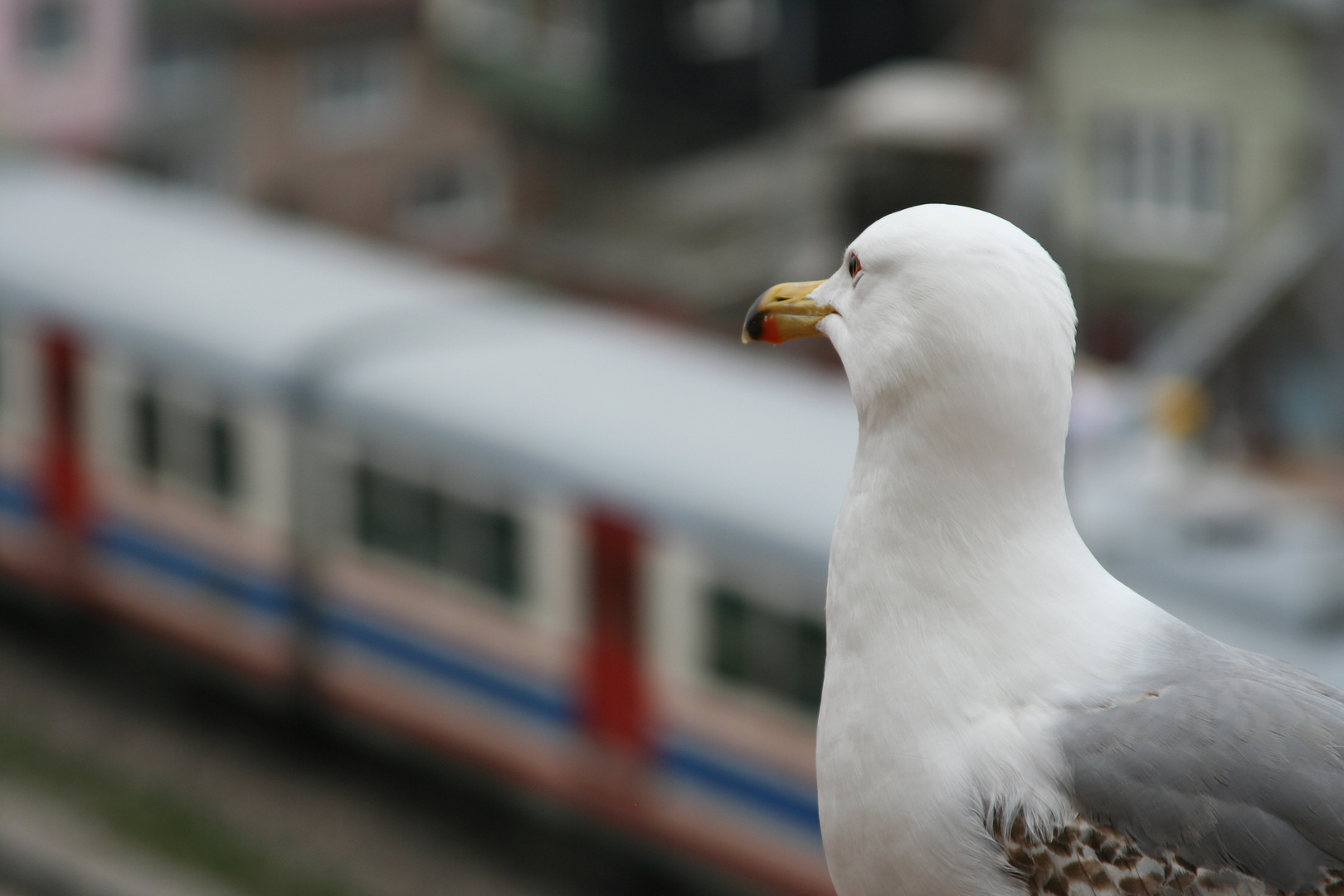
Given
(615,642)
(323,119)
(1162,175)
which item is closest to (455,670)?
(615,642)

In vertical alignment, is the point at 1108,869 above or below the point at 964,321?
below

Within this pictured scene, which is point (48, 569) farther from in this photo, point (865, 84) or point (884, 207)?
point (865, 84)

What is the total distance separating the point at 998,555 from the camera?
2504 mm

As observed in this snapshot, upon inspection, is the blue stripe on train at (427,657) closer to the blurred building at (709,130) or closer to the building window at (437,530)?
the building window at (437,530)

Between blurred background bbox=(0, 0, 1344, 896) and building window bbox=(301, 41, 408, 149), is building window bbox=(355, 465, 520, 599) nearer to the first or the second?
blurred background bbox=(0, 0, 1344, 896)

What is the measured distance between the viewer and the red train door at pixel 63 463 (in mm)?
12984

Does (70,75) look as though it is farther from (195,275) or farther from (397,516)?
(397,516)

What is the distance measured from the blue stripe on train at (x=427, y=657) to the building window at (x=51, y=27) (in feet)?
26.2

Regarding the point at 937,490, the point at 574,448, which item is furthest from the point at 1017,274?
the point at 574,448

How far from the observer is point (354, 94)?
23.4 m

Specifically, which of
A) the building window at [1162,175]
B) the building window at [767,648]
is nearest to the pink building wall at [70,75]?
the building window at [1162,175]

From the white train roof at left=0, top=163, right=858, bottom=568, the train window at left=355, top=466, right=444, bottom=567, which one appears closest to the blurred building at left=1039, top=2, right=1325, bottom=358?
the white train roof at left=0, top=163, right=858, bottom=568

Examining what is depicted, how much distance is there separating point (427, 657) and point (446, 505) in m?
0.93

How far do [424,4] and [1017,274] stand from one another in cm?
2241
